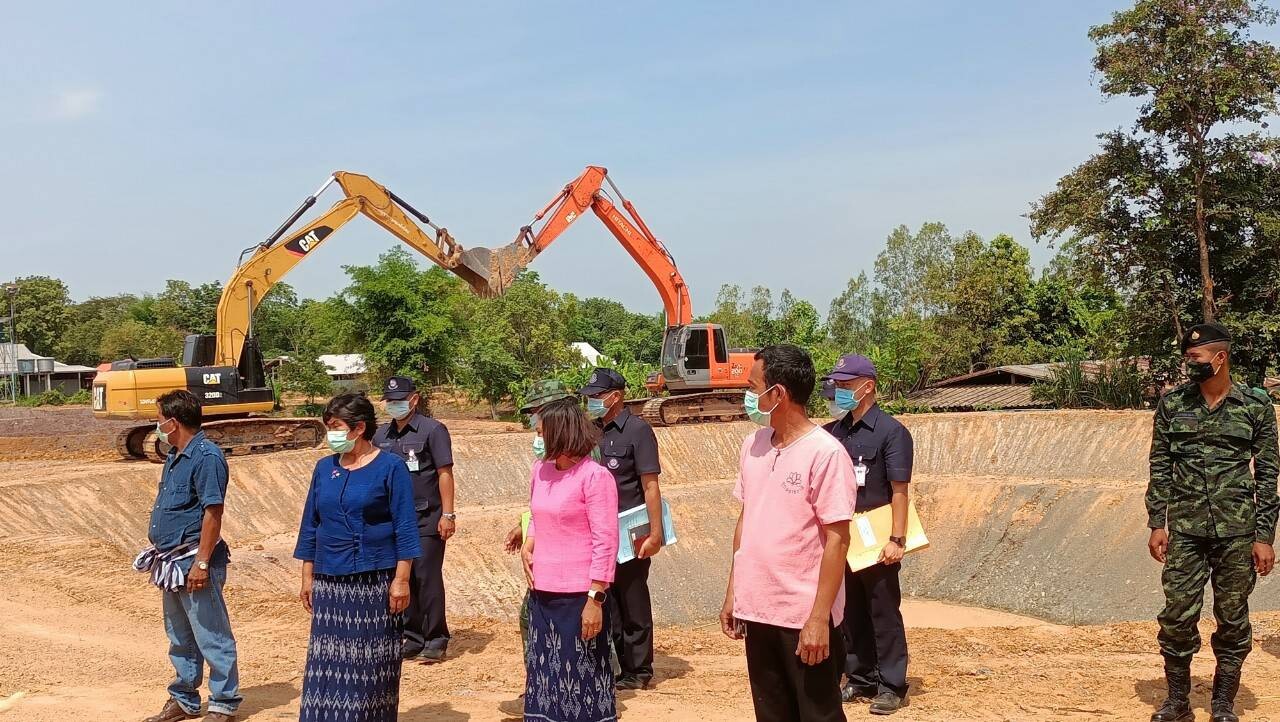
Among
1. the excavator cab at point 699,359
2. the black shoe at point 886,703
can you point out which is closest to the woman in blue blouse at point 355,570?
the black shoe at point 886,703

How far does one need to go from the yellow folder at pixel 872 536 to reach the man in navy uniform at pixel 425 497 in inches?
105

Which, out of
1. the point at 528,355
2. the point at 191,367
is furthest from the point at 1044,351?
the point at 191,367

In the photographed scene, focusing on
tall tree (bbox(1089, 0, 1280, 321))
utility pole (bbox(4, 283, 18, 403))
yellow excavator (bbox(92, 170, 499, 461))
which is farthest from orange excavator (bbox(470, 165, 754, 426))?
utility pole (bbox(4, 283, 18, 403))

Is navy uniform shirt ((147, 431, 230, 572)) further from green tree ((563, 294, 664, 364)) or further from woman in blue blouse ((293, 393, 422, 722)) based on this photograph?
green tree ((563, 294, 664, 364))

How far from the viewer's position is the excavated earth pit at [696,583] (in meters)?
6.10

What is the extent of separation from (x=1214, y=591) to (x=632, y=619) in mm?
3154

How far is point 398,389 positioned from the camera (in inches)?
267

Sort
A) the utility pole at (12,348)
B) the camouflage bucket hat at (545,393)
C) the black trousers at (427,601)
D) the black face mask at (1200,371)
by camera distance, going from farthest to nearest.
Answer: the utility pole at (12,348) → the black trousers at (427,601) → the camouflage bucket hat at (545,393) → the black face mask at (1200,371)

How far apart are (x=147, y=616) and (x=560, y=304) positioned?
32.1 meters

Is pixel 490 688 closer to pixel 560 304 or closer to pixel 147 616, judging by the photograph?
pixel 147 616

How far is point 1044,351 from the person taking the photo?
30625 millimetres

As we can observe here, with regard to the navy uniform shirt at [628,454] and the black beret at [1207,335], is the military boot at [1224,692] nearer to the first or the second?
the black beret at [1207,335]

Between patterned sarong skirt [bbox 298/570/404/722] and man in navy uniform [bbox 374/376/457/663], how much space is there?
2.08 meters

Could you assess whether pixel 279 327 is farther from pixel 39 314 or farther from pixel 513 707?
pixel 513 707
